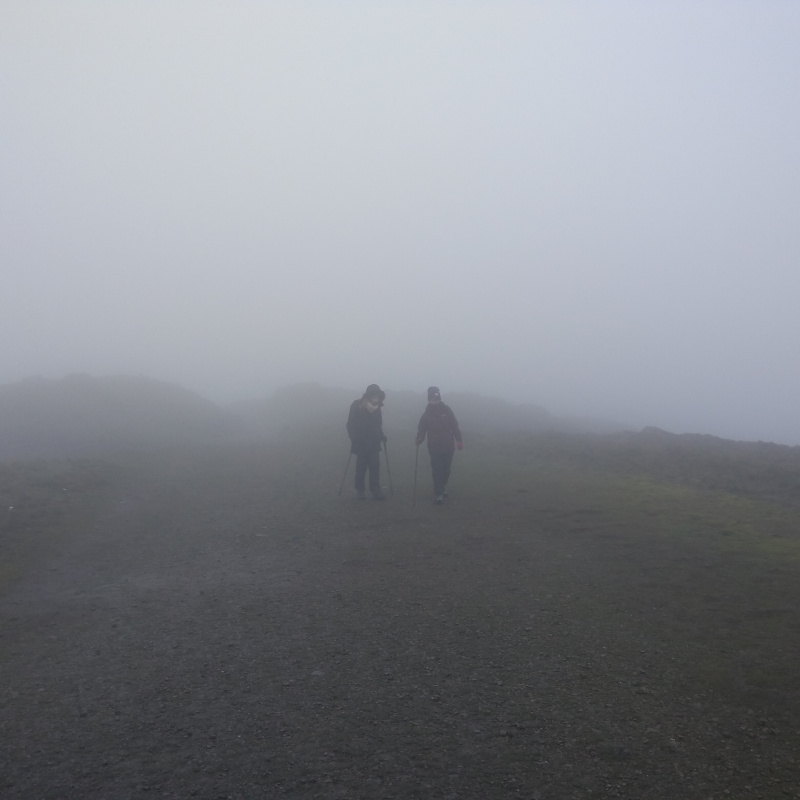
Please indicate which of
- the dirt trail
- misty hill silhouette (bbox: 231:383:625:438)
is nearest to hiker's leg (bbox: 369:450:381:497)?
the dirt trail

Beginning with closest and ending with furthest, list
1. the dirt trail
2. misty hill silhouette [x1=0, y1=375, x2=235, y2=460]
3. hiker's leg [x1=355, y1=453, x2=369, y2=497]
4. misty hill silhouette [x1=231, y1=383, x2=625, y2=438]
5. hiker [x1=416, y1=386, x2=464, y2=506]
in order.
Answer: the dirt trail, hiker [x1=416, y1=386, x2=464, y2=506], hiker's leg [x1=355, y1=453, x2=369, y2=497], misty hill silhouette [x1=0, y1=375, x2=235, y2=460], misty hill silhouette [x1=231, y1=383, x2=625, y2=438]

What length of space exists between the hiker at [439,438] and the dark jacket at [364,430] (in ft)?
3.81

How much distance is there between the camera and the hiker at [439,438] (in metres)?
17.7

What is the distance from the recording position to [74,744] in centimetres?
630

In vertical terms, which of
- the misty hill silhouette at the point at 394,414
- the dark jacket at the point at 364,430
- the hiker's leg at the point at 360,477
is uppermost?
the misty hill silhouette at the point at 394,414

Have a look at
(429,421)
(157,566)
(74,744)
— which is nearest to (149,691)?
(74,744)

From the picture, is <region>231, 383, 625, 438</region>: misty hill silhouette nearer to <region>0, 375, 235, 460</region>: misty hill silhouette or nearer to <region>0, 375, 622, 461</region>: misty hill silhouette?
<region>0, 375, 622, 461</region>: misty hill silhouette

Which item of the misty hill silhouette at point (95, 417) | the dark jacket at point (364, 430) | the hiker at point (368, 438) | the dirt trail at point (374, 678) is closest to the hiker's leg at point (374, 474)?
the hiker at point (368, 438)

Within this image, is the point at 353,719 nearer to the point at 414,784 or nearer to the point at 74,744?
the point at 414,784

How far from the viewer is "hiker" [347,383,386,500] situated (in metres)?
18.4

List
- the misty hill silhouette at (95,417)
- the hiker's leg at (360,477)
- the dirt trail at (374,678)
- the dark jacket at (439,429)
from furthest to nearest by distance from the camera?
the misty hill silhouette at (95,417)
the hiker's leg at (360,477)
the dark jacket at (439,429)
the dirt trail at (374,678)

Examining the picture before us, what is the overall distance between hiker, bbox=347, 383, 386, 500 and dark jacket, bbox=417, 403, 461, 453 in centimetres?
113

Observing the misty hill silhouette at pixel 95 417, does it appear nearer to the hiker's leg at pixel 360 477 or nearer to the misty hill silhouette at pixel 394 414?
the misty hill silhouette at pixel 394 414

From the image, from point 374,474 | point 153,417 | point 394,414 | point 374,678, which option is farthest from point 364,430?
point 394,414
